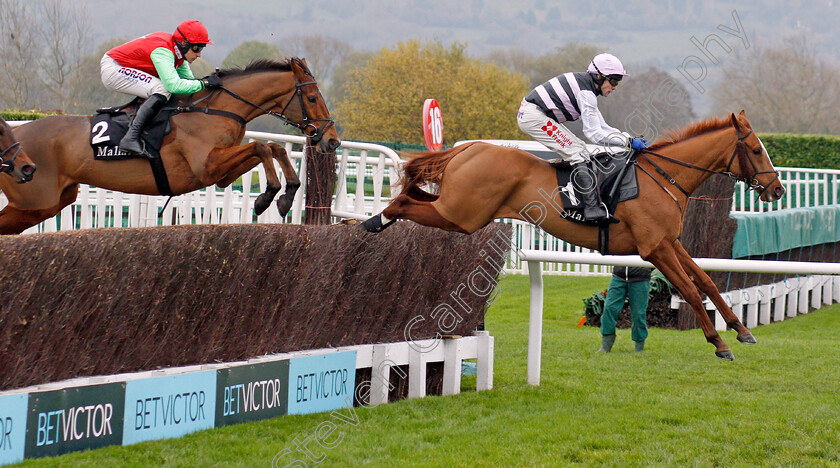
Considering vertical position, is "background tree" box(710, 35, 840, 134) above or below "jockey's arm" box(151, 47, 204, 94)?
above

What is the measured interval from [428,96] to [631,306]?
23413 mm

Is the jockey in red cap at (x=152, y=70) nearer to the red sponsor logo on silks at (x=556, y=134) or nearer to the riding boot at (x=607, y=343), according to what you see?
the red sponsor logo on silks at (x=556, y=134)

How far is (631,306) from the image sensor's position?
25.0 feet

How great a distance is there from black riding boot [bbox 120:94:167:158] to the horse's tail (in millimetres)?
1691

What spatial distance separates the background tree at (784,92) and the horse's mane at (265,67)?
35.9 meters

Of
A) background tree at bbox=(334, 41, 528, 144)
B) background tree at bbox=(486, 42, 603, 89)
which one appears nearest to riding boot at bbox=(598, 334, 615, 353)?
background tree at bbox=(334, 41, 528, 144)

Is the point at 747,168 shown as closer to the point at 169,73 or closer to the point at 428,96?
the point at 169,73

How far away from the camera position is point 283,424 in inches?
173

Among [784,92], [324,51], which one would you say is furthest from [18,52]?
[324,51]

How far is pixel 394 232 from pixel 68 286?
6.78ft

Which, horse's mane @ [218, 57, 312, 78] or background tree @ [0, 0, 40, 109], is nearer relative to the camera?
horse's mane @ [218, 57, 312, 78]

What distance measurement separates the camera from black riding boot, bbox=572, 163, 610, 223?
16.6 ft

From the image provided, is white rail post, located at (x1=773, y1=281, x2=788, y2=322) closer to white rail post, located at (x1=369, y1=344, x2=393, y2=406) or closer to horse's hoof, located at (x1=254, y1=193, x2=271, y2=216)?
white rail post, located at (x1=369, y1=344, x2=393, y2=406)

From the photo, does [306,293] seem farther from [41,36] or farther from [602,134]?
[41,36]
